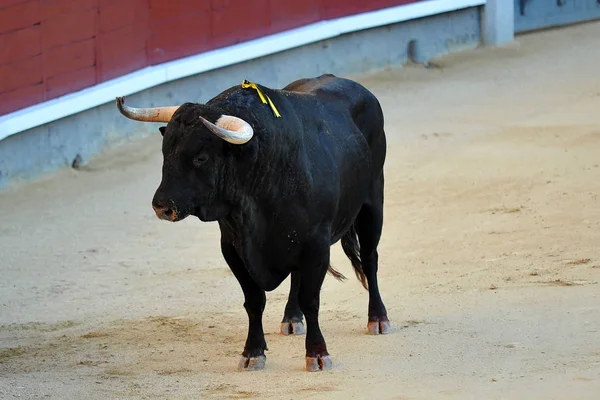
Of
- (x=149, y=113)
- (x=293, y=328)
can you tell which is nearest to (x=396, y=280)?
(x=293, y=328)

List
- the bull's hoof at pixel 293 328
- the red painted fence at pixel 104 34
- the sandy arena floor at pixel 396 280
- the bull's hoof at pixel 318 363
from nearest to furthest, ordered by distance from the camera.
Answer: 1. the sandy arena floor at pixel 396 280
2. the bull's hoof at pixel 318 363
3. the bull's hoof at pixel 293 328
4. the red painted fence at pixel 104 34

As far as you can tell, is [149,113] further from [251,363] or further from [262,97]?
[251,363]

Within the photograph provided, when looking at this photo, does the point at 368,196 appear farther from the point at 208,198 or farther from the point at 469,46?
the point at 469,46

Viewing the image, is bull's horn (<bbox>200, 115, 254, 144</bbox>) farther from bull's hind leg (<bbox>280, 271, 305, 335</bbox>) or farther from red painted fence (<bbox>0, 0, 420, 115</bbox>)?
red painted fence (<bbox>0, 0, 420, 115</bbox>)

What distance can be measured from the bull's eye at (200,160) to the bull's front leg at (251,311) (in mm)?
449

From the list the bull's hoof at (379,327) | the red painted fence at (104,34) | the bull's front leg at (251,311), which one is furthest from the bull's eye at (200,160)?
the red painted fence at (104,34)

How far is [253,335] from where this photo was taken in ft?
16.3

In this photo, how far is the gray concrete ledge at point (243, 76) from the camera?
870cm

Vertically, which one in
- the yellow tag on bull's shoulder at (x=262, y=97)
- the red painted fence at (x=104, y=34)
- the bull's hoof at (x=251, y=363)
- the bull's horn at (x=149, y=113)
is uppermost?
the red painted fence at (x=104, y=34)

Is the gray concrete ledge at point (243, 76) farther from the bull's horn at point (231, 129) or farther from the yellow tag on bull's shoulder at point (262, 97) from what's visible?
the bull's horn at point (231, 129)

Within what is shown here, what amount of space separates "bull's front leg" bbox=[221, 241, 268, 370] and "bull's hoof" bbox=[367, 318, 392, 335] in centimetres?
60

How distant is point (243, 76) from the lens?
10.6 metres

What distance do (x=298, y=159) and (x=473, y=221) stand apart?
109 inches

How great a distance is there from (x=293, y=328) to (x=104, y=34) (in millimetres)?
4373
